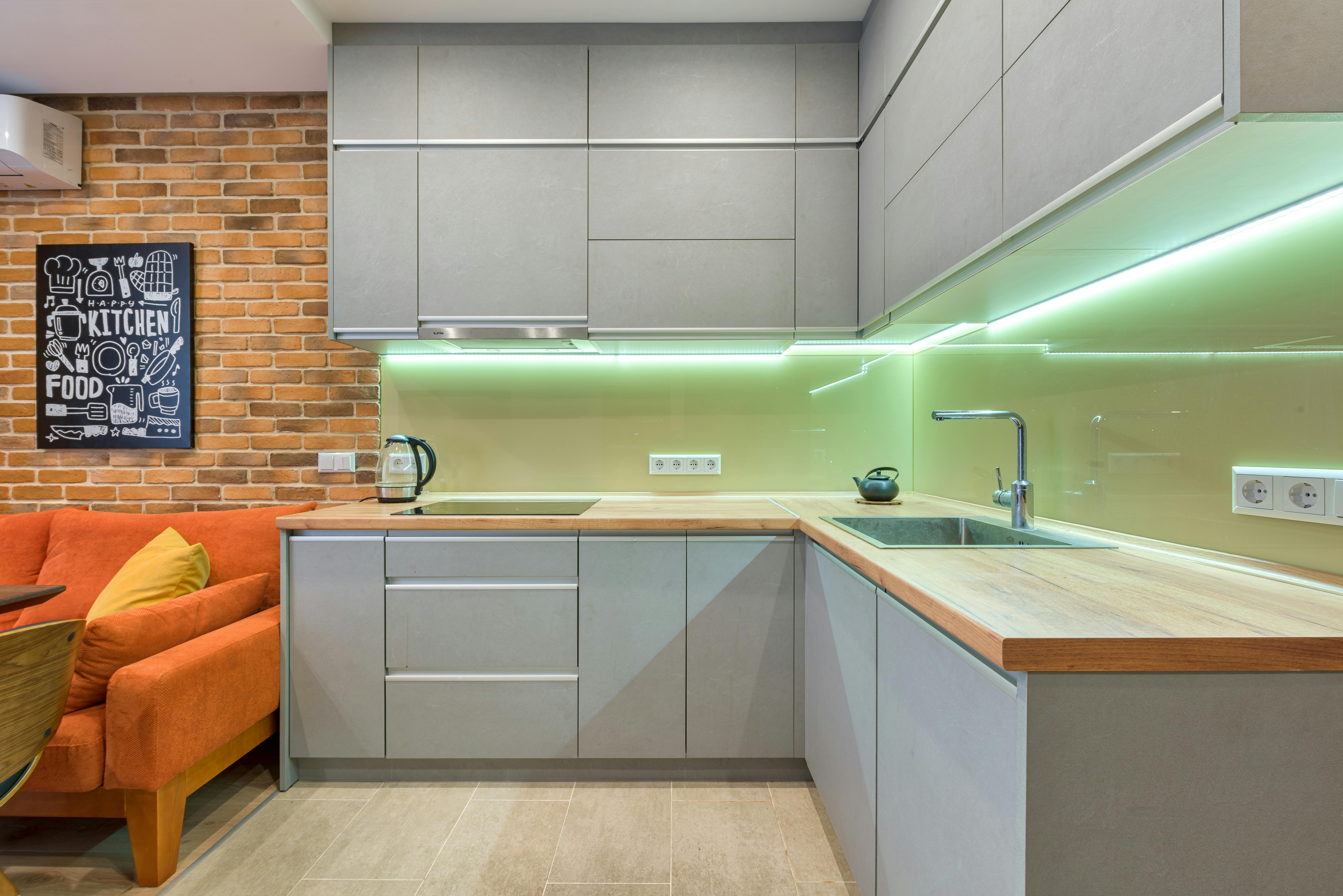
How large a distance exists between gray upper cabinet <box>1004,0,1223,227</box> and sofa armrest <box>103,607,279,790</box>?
2.32 meters

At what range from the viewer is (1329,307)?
3.18 ft

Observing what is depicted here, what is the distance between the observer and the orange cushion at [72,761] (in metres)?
1.50

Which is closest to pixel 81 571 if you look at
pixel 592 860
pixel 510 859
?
pixel 510 859

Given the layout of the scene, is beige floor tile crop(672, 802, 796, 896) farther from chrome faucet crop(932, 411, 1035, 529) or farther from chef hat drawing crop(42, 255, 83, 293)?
chef hat drawing crop(42, 255, 83, 293)

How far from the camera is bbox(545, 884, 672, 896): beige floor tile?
1.51 meters

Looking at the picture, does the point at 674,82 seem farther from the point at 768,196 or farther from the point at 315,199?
the point at 315,199

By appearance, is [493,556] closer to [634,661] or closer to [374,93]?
[634,661]

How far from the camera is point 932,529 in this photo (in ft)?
6.21

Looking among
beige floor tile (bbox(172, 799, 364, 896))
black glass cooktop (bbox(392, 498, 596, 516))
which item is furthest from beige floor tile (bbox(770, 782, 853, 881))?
beige floor tile (bbox(172, 799, 364, 896))

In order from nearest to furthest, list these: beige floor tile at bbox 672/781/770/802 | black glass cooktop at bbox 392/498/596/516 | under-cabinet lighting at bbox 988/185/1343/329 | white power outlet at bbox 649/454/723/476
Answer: under-cabinet lighting at bbox 988/185/1343/329 < beige floor tile at bbox 672/781/770/802 < black glass cooktop at bbox 392/498/596/516 < white power outlet at bbox 649/454/723/476

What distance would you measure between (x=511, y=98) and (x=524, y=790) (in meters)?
2.48

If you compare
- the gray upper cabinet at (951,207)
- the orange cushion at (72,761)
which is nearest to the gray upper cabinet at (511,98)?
the gray upper cabinet at (951,207)

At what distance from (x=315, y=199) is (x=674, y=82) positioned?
1650mm

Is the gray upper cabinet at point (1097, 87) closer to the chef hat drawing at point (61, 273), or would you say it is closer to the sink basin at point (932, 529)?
the sink basin at point (932, 529)
